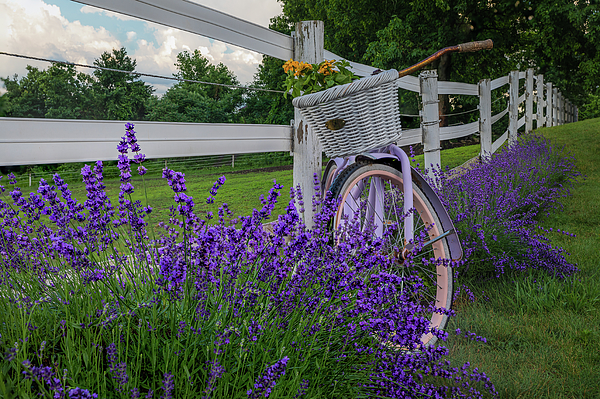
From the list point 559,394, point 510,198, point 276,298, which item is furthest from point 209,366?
point 510,198

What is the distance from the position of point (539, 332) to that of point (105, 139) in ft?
8.38

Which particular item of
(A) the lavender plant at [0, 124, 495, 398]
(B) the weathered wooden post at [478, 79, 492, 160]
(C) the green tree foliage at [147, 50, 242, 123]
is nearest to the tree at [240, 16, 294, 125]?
(C) the green tree foliage at [147, 50, 242, 123]

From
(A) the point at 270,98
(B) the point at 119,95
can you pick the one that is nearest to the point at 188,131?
(B) the point at 119,95

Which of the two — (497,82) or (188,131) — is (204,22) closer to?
(188,131)

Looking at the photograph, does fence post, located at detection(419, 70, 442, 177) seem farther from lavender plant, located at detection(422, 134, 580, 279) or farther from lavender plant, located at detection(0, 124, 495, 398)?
lavender plant, located at detection(0, 124, 495, 398)

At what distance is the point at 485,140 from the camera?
626 cm

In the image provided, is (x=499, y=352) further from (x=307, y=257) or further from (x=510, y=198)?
(x=510, y=198)

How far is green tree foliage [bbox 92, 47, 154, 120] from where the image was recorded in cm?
736

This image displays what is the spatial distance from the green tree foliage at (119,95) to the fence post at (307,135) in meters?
5.31

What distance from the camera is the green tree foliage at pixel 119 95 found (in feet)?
24.1

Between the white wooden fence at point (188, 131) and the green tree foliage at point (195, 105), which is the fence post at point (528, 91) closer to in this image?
the green tree foliage at point (195, 105)

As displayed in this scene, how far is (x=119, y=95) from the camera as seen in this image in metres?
7.66

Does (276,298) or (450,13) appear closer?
(276,298)

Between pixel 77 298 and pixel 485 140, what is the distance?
20.9 feet
